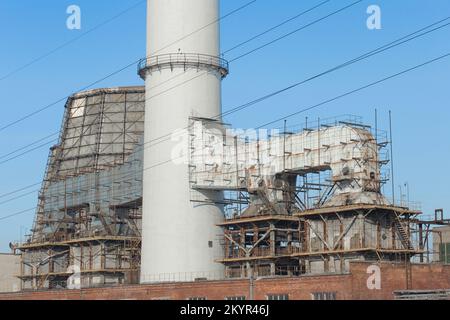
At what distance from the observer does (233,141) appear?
63.0 m

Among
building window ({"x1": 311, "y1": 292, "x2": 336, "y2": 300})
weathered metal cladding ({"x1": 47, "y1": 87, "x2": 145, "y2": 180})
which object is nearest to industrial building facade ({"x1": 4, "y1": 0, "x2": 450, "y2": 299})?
building window ({"x1": 311, "y1": 292, "x2": 336, "y2": 300})

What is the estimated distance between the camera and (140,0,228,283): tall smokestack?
6116cm

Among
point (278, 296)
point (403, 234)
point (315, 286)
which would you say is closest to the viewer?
point (315, 286)

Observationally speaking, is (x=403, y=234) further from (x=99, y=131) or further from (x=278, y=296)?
(x=99, y=131)

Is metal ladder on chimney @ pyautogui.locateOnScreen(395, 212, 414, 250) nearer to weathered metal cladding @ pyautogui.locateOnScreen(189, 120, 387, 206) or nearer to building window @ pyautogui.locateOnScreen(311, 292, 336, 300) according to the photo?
weathered metal cladding @ pyautogui.locateOnScreen(189, 120, 387, 206)

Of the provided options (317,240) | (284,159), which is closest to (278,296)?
(317,240)

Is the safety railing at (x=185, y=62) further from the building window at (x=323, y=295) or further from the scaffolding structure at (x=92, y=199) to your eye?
the building window at (x=323, y=295)

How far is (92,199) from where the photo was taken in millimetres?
75875

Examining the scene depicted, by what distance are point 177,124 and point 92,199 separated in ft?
58.1

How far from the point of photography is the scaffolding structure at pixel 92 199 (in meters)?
72.1

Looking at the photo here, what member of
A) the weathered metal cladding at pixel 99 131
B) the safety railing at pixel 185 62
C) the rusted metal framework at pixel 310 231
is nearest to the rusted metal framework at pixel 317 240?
the rusted metal framework at pixel 310 231

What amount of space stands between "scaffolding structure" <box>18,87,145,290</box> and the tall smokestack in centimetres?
765

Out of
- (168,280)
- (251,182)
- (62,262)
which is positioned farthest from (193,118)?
(62,262)
